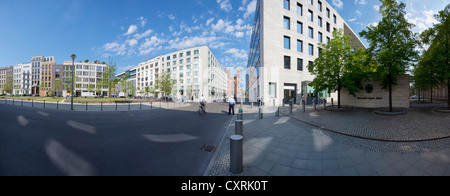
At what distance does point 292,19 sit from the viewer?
899 inches

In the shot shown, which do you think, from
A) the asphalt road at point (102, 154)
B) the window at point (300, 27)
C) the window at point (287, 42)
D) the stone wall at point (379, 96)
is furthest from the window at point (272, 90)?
the asphalt road at point (102, 154)

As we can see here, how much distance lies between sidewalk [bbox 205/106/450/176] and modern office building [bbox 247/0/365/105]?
14869 millimetres

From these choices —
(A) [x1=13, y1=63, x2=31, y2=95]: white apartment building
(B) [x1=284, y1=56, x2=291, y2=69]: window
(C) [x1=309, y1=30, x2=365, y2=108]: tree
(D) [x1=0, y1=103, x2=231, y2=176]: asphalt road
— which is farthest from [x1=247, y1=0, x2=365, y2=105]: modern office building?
(A) [x1=13, y1=63, x2=31, y2=95]: white apartment building

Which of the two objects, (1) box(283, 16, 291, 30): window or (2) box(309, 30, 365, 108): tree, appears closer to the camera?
(2) box(309, 30, 365, 108): tree

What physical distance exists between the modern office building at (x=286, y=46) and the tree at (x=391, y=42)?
33.9 feet

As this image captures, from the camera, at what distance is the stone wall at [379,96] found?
1302 centimetres

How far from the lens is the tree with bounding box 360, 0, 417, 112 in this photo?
10109mm

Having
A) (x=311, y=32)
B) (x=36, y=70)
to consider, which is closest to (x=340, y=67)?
(x=311, y=32)

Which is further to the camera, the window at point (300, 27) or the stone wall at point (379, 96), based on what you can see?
the window at point (300, 27)

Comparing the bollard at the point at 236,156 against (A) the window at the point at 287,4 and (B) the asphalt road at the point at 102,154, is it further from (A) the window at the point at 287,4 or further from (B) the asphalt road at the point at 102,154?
(A) the window at the point at 287,4

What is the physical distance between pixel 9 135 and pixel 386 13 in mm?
22408

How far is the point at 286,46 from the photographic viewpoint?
74.0ft

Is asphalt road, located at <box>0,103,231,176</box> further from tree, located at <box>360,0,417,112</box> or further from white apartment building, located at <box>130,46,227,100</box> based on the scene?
white apartment building, located at <box>130,46,227,100</box>

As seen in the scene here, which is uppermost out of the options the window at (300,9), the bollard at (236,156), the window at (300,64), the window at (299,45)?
the window at (300,9)
